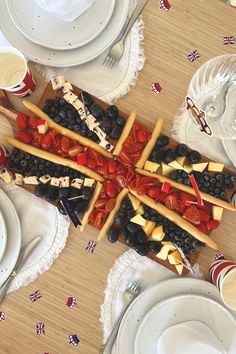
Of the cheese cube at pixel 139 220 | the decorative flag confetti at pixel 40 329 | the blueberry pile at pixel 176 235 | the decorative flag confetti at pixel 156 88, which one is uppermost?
the decorative flag confetti at pixel 156 88

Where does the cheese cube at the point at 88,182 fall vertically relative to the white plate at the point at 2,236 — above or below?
above

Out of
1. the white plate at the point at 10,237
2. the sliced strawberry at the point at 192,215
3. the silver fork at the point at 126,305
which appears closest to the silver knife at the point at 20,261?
the white plate at the point at 10,237

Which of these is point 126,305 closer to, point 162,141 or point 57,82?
point 162,141

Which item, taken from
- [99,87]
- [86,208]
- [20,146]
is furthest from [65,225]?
[99,87]

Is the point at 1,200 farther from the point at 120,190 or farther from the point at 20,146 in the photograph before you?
the point at 120,190

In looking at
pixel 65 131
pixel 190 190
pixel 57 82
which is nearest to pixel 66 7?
pixel 57 82

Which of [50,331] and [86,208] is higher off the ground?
[86,208]

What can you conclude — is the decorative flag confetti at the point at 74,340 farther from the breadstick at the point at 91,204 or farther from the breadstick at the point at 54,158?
the breadstick at the point at 54,158
